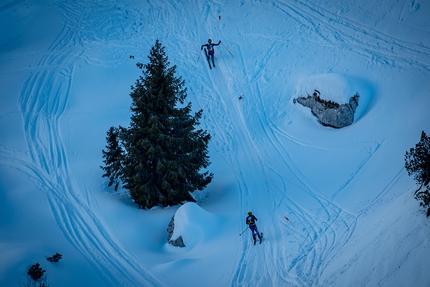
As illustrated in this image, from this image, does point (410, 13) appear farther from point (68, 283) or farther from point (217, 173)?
point (68, 283)

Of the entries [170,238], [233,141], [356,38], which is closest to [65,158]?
[170,238]

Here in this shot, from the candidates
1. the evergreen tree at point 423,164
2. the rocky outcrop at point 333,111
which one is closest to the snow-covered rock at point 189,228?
the evergreen tree at point 423,164

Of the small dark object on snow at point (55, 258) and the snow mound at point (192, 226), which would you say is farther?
the snow mound at point (192, 226)

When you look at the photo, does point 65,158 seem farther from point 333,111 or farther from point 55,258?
point 333,111

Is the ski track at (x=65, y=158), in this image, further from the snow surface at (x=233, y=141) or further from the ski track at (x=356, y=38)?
the ski track at (x=356, y=38)

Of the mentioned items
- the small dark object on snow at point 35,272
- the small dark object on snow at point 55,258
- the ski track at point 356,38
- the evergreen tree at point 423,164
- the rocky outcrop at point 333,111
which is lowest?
the evergreen tree at point 423,164

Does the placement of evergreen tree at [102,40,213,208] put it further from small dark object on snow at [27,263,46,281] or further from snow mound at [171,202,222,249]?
small dark object on snow at [27,263,46,281]
